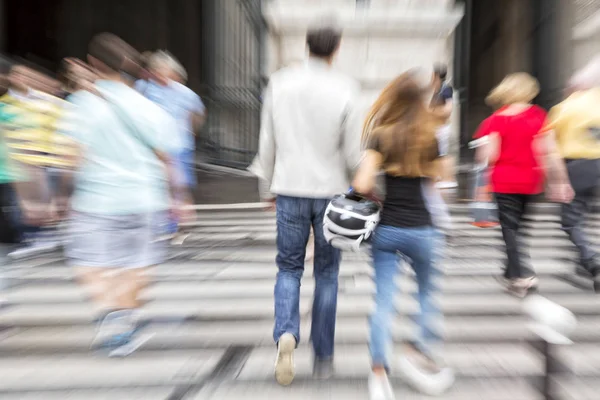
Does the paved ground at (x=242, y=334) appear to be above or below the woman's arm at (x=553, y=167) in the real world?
below

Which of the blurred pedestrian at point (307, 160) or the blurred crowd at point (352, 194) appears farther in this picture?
the blurred pedestrian at point (307, 160)

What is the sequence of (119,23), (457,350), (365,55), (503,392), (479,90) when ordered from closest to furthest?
(503,392)
(457,350)
(365,55)
(119,23)
(479,90)

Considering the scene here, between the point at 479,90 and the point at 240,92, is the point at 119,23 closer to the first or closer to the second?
the point at 240,92

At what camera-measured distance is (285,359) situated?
278 cm

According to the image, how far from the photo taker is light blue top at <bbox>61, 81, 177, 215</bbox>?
9.91 ft

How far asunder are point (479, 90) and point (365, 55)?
1195 cm

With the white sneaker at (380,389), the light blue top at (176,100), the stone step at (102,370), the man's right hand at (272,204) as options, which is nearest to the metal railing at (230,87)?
the light blue top at (176,100)

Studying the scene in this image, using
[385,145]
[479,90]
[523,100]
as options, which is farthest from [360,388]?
[479,90]

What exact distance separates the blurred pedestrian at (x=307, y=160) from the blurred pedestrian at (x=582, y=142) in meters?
2.11

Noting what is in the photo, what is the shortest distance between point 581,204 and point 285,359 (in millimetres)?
2854

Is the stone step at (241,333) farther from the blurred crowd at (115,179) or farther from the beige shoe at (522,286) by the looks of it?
the beige shoe at (522,286)

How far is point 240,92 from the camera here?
12.5 metres

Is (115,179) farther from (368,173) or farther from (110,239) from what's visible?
(368,173)

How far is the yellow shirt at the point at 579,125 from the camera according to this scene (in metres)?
4.11
